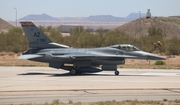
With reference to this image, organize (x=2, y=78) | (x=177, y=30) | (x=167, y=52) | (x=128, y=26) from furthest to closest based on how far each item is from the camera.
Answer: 1. (x=128, y=26)
2. (x=177, y=30)
3. (x=167, y=52)
4. (x=2, y=78)

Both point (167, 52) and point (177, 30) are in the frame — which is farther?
point (177, 30)

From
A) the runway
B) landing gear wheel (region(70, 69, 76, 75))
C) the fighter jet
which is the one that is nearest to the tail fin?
the fighter jet

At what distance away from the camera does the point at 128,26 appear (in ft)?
384

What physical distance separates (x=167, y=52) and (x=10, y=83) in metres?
34.4

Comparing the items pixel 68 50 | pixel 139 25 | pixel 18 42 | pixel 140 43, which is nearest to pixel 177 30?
pixel 139 25

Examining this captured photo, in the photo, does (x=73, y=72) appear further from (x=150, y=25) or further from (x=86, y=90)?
(x=150, y=25)

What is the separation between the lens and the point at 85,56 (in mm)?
27750

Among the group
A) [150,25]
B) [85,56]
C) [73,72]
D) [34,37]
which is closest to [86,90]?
[85,56]

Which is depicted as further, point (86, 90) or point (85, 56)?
point (85, 56)

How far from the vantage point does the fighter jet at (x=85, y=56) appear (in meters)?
27.7

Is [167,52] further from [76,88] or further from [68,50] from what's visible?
[76,88]

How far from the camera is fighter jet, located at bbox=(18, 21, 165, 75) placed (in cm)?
Result: 2769

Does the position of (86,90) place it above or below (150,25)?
below

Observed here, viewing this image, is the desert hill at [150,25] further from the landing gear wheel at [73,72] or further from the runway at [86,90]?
the runway at [86,90]
